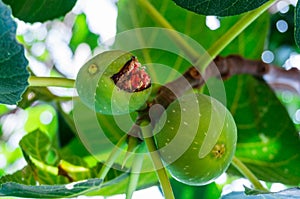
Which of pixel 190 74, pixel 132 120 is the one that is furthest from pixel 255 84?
pixel 132 120

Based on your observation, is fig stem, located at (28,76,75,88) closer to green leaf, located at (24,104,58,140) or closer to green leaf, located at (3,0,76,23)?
green leaf, located at (3,0,76,23)

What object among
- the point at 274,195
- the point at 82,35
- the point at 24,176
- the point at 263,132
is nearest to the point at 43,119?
the point at 82,35

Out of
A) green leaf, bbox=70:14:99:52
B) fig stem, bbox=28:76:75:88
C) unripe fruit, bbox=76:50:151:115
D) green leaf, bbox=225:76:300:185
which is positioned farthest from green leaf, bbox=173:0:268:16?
green leaf, bbox=70:14:99:52

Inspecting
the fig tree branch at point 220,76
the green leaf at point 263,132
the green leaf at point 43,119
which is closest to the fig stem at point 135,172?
the fig tree branch at point 220,76

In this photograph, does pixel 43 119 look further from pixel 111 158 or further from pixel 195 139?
pixel 195 139

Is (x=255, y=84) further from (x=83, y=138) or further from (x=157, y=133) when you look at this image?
(x=157, y=133)

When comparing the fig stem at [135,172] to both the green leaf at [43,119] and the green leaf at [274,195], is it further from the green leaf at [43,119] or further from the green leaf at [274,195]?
the green leaf at [43,119]
